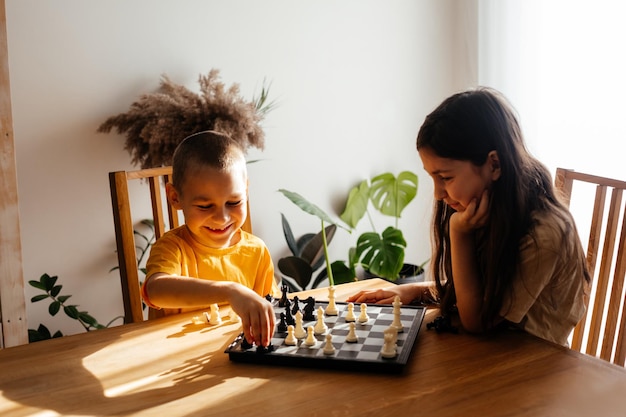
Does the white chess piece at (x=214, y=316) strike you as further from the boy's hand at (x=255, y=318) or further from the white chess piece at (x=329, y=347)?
the white chess piece at (x=329, y=347)

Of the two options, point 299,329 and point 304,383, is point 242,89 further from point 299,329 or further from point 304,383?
point 304,383

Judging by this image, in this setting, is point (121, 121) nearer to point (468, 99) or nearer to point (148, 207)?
point (148, 207)

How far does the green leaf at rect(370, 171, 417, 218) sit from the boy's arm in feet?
6.46

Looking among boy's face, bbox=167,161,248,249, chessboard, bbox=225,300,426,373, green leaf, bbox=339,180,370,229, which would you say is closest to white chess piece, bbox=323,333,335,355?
chessboard, bbox=225,300,426,373

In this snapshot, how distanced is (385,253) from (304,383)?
196 centimetres

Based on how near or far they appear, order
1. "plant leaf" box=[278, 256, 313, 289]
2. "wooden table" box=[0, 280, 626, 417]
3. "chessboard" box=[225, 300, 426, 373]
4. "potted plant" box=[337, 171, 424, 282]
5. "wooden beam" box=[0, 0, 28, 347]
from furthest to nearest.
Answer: "potted plant" box=[337, 171, 424, 282]
"plant leaf" box=[278, 256, 313, 289]
"wooden beam" box=[0, 0, 28, 347]
"chessboard" box=[225, 300, 426, 373]
"wooden table" box=[0, 280, 626, 417]

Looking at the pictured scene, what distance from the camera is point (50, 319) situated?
9.45ft

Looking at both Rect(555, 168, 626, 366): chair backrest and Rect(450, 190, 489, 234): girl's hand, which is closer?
Rect(450, 190, 489, 234): girl's hand

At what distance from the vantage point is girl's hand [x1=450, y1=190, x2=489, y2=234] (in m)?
1.54

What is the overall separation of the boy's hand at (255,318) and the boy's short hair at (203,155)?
16.8 inches

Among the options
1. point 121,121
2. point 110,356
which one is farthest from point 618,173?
point 110,356

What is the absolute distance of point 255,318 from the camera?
142 centimetres

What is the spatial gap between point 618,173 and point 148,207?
1.94 metres

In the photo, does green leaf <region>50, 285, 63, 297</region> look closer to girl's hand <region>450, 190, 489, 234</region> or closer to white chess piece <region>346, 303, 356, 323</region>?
white chess piece <region>346, 303, 356, 323</region>
